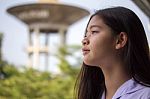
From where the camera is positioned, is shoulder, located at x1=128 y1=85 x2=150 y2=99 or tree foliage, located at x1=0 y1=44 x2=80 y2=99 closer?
shoulder, located at x1=128 y1=85 x2=150 y2=99

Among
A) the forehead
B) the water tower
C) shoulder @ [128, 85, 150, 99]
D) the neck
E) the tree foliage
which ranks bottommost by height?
the tree foliage

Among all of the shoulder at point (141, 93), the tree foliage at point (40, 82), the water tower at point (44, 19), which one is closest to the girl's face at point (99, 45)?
the shoulder at point (141, 93)

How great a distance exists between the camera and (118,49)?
100cm

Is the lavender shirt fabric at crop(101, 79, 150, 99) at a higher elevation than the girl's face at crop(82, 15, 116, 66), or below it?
below

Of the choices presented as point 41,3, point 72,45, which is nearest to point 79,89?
point 72,45

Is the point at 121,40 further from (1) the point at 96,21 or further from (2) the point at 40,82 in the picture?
(2) the point at 40,82

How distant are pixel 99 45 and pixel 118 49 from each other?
0.17 feet

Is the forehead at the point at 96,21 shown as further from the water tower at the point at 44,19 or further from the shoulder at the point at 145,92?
the water tower at the point at 44,19

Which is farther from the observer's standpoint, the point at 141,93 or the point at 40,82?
the point at 40,82

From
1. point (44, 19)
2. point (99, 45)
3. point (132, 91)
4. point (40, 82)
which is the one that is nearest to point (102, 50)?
point (99, 45)

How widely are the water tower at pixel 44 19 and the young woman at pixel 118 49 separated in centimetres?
1405

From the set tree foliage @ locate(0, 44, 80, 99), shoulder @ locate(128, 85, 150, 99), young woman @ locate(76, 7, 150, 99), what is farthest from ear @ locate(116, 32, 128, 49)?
tree foliage @ locate(0, 44, 80, 99)

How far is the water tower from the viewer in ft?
51.7

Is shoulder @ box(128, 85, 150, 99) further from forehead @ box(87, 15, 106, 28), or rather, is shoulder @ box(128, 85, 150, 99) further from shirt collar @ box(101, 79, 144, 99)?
forehead @ box(87, 15, 106, 28)
